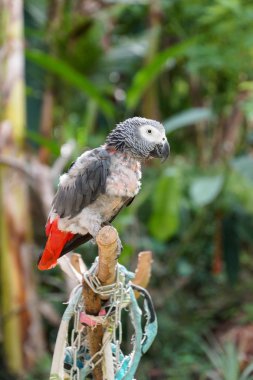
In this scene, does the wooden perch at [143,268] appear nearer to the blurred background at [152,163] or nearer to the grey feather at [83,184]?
the grey feather at [83,184]

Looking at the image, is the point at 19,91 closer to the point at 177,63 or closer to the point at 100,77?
the point at 100,77

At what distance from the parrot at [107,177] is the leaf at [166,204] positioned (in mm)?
1629

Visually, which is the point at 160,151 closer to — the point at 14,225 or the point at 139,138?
the point at 139,138

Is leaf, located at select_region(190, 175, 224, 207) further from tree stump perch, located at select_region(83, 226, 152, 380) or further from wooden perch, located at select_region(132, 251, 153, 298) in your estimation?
tree stump perch, located at select_region(83, 226, 152, 380)

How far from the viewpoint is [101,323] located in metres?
1.11

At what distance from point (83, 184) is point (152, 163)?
2.27 m

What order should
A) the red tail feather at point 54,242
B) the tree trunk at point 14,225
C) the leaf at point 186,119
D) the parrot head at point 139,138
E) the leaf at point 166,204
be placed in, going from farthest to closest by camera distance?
the leaf at point 186,119, the leaf at point 166,204, the tree trunk at point 14,225, the red tail feather at point 54,242, the parrot head at point 139,138

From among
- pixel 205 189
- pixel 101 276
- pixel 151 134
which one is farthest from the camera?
pixel 205 189

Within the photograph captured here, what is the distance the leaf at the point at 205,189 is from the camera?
262cm

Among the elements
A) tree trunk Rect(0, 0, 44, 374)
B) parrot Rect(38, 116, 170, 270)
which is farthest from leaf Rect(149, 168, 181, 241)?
parrot Rect(38, 116, 170, 270)

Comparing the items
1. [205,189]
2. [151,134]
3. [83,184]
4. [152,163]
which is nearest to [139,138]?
[151,134]

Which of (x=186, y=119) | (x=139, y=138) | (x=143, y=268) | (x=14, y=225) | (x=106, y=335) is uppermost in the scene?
(x=186, y=119)

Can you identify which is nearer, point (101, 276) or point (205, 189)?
point (101, 276)

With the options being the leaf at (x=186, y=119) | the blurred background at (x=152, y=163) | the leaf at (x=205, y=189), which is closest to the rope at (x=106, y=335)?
the blurred background at (x=152, y=163)
